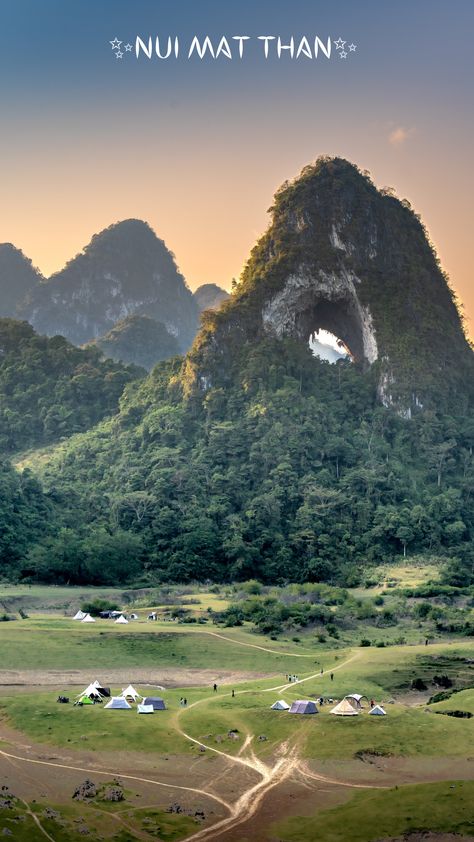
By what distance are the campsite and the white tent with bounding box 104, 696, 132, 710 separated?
0.36ft

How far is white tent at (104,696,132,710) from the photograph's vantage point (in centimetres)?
3538

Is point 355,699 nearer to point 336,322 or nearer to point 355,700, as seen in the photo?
point 355,700

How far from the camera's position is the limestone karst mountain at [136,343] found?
146500mm

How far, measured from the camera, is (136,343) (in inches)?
5778

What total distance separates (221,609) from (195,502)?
23467mm

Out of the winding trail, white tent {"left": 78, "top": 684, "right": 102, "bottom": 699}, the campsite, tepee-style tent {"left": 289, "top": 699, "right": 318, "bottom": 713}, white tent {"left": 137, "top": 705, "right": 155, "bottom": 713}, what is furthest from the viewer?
white tent {"left": 78, "top": 684, "right": 102, "bottom": 699}

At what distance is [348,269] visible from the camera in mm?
98500

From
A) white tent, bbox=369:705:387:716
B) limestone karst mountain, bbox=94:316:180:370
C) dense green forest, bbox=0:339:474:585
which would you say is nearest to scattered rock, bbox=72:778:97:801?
white tent, bbox=369:705:387:716

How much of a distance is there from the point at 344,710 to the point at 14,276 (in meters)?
153

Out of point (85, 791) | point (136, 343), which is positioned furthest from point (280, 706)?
point (136, 343)

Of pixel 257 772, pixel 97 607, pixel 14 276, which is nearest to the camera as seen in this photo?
pixel 257 772

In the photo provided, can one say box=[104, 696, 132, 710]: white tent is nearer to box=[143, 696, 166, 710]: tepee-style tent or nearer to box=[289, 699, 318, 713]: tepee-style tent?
box=[143, 696, 166, 710]: tepee-style tent

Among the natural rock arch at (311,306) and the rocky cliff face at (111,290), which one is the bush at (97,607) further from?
the rocky cliff face at (111,290)

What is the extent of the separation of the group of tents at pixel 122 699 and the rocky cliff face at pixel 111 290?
132303 mm
